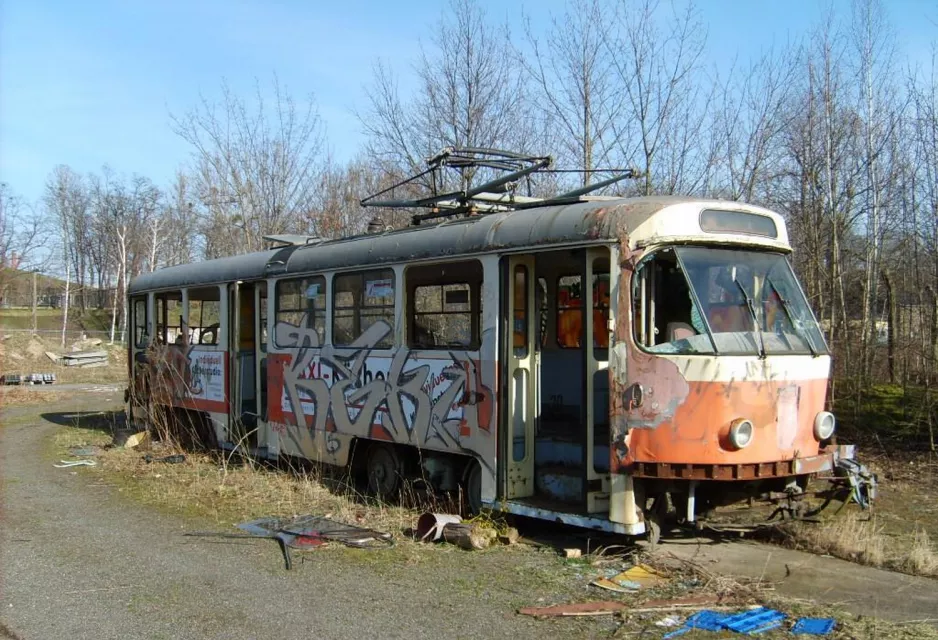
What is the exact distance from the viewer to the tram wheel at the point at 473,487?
825 cm

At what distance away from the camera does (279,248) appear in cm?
1173

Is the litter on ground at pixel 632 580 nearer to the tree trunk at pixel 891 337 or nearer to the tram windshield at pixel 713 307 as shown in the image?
the tram windshield at pixel 713 307

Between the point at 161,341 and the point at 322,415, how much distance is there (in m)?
5.49

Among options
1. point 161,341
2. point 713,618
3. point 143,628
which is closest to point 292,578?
point 143,628

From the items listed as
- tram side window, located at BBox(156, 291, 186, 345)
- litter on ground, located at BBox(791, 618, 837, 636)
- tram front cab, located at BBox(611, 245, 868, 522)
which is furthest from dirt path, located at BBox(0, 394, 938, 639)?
tram side window, located at BBox(156, 291, 186, 345)

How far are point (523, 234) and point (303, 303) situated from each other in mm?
4022

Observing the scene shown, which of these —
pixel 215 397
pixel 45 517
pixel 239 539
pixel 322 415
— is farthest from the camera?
pixel 215 397

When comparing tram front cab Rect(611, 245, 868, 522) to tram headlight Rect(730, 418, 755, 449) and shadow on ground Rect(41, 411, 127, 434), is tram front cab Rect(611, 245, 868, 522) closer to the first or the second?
tram headlight Rect(730, 418, 755, 449)

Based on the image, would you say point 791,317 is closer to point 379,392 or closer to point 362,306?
point 379,392

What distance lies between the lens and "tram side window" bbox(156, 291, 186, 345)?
14039mm

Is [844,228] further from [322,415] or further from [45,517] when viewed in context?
[45,517]

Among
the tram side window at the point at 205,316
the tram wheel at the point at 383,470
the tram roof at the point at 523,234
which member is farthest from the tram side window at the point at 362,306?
the tram side window at the point at 205,316

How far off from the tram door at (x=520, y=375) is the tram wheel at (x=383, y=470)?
6.41 feet

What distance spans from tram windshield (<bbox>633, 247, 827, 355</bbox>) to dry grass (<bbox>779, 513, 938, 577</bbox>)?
1.59 meters
